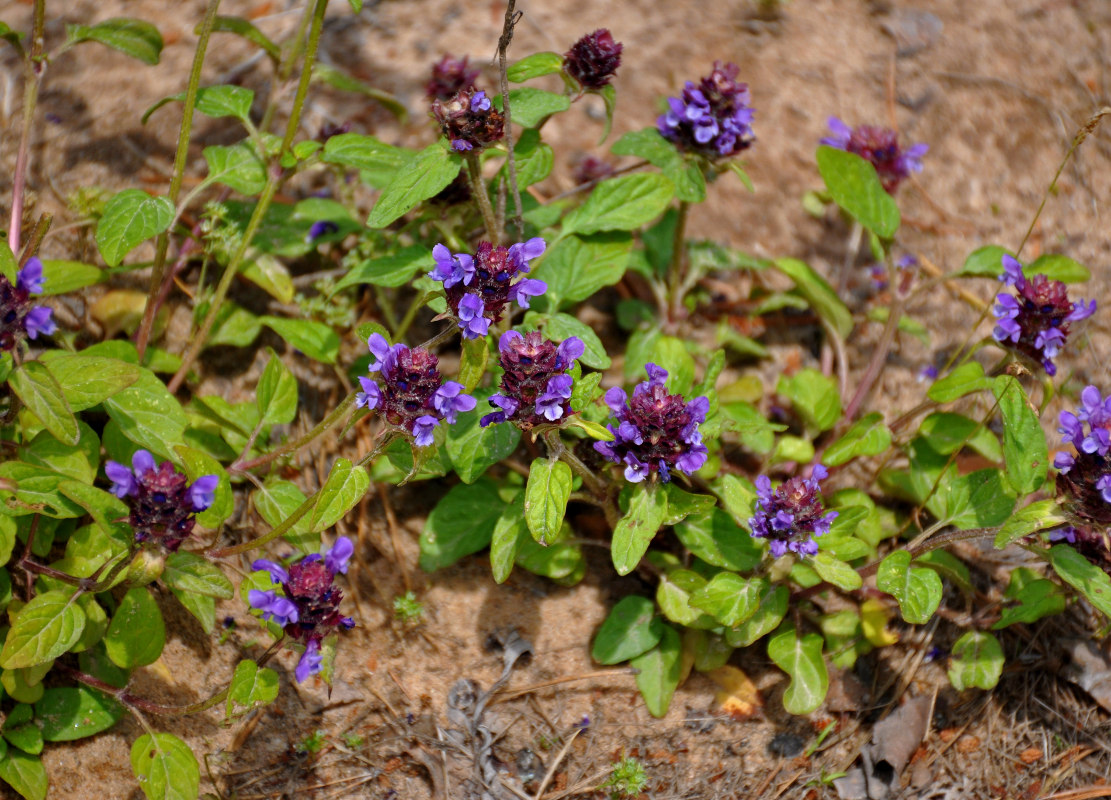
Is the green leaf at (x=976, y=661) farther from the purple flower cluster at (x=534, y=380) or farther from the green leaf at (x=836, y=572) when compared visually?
the purple flower cluster at (x=534, y=380)

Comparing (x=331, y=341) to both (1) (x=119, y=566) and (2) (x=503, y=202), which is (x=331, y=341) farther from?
(1) (x=119, y=566)

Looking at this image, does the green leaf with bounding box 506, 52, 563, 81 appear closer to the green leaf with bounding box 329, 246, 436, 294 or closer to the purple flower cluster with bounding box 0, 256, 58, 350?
the green leaf with bounding box 329, 246, 436, 294

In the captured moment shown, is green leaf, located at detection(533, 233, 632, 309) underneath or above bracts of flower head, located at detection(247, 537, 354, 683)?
above

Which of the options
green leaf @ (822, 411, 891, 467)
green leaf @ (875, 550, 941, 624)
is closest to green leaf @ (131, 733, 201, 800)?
green leaf @ (875, 550, 941, 624)

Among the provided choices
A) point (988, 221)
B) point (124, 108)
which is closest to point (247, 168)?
point (124, 108)

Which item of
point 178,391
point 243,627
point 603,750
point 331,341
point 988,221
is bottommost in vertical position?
point 603,750

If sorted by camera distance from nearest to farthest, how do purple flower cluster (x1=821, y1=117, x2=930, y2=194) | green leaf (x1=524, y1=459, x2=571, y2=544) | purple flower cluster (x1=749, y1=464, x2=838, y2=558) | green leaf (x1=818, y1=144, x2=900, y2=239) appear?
green leaf (x1=524, y1=459, x2=571, y2=544) < purple flower cluster (x1=749, y1=464, x2=838, y2=558) < green leaf (x1=818, y1=144, x2=900, y2=239) < purple flower cluster (x1=821, y1=117, x2=930, y2=194)

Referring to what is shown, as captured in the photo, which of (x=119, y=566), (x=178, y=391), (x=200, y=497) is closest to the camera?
(x=200, y=497)
